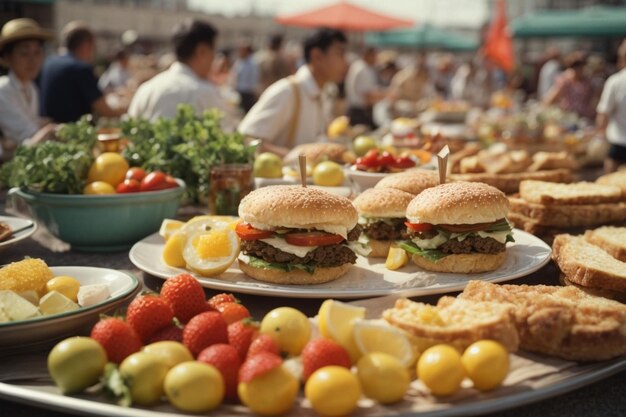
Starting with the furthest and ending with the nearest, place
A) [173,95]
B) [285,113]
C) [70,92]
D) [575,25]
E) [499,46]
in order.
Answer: [575,25] → [499,46] → [70,92] → [285,113] → [173,95]

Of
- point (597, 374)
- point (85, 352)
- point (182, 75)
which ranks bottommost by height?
point (597, 374)

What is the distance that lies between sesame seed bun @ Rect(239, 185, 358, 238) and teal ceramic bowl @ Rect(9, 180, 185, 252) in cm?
84

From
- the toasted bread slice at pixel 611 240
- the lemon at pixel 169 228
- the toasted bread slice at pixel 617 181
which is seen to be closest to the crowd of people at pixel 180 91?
the lemon at pixel 169 228

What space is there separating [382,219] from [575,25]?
69.3 ft

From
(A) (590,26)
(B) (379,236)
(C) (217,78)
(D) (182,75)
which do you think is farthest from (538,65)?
(B) (379,236)

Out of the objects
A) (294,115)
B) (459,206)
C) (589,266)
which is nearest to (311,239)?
(459,206)

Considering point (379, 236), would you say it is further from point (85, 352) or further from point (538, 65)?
point (538, 65)

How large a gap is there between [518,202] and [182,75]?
3313 mm

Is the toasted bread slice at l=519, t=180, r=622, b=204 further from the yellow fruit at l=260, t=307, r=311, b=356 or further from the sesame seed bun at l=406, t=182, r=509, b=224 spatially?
the yellow fruit at l=260, t=307, r=311, b=356

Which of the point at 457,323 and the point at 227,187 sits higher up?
the point at 227,187

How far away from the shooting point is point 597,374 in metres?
2.07

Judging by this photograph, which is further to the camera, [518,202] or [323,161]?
[323,161]

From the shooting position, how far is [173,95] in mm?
5750

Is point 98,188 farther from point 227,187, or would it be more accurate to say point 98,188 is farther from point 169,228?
point 227,187
